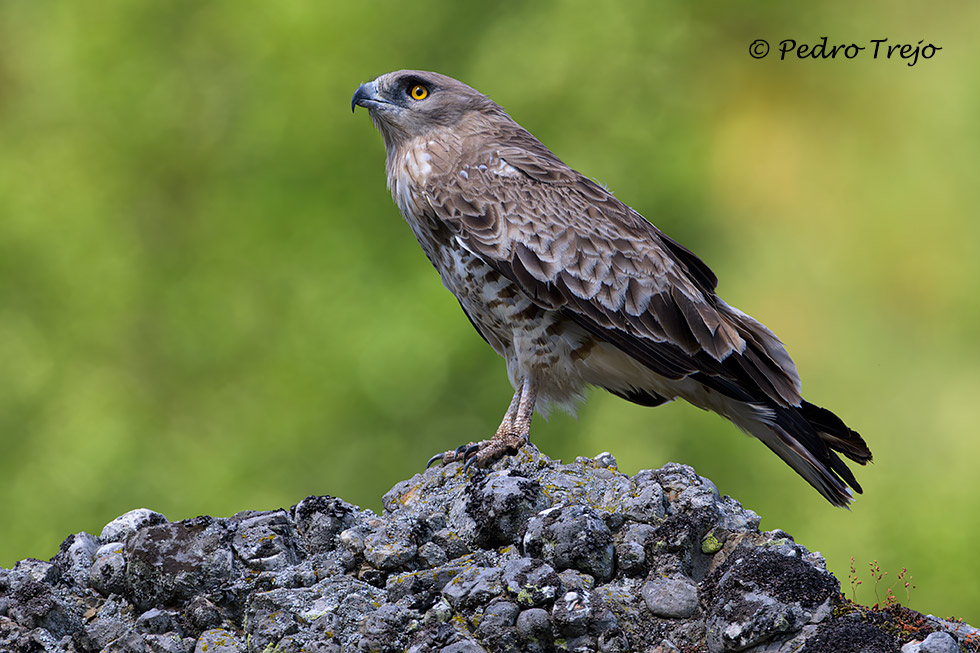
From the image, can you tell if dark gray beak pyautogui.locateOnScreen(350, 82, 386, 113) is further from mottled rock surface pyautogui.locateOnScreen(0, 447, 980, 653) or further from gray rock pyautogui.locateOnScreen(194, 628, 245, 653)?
gray rock pyautogui.locateOnScreen(194, 628, 245, 653)

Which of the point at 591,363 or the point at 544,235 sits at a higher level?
the point at 544,235

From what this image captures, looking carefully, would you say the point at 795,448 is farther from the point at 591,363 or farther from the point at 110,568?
the point at 110,568

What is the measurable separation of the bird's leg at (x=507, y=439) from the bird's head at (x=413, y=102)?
188 cm

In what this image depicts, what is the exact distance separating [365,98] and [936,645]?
469 cm

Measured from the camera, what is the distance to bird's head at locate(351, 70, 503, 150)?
6.64 metres

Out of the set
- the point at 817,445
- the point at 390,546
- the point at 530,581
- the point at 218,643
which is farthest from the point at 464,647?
the point at 817,445

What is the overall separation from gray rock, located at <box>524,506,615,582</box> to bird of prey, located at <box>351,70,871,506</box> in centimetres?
101

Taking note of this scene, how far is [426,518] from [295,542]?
729 millimetres

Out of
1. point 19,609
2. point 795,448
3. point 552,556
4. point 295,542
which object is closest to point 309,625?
point 295,542

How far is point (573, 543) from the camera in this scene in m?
4.95

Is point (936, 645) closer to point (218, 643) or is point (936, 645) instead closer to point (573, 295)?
point (573, 295)

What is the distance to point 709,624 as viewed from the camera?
15.0ft

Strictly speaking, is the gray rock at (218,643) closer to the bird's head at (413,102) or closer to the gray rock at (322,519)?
the gray rock at (322,519)

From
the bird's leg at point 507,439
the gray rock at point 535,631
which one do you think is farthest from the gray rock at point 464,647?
the bird's leg at point 507,439
